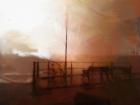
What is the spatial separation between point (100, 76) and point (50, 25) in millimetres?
362

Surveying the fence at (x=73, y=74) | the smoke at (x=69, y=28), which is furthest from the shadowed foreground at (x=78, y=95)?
the smoke at (x=69, y=28)

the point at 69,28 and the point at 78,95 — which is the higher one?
the point at 69,28

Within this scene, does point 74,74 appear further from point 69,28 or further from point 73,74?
point 69,28

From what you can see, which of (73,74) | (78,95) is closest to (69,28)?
(73,74)

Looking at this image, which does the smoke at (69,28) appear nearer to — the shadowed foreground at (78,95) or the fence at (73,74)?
the fence at (73,74)

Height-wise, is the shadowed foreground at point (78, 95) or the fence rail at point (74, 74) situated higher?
the fence rail at point (74, 74)

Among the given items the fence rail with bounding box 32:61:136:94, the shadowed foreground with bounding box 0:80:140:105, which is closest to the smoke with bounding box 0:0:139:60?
the fence rail with bounding box 32:61:136:94

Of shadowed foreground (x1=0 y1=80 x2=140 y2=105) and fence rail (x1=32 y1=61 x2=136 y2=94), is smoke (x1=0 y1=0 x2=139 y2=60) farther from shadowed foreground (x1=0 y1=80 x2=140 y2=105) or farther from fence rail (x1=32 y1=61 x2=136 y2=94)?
shadowed foreground (x1=0 y1=80 x2=140 y2=105)

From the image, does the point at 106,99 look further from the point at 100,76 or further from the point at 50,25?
the point at 50,25

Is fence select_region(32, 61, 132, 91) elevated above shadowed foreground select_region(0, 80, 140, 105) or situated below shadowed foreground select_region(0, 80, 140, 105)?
above

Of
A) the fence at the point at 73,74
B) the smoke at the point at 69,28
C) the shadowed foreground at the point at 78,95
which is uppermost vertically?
the smoke at the point at 69,28

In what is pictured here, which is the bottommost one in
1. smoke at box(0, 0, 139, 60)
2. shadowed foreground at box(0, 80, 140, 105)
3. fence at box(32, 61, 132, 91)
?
shadowed foreground at box(0, 80, 140, 105)

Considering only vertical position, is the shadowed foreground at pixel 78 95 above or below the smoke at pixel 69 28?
below

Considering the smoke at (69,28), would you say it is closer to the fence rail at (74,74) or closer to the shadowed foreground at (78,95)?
the fence rail at (74,74)
